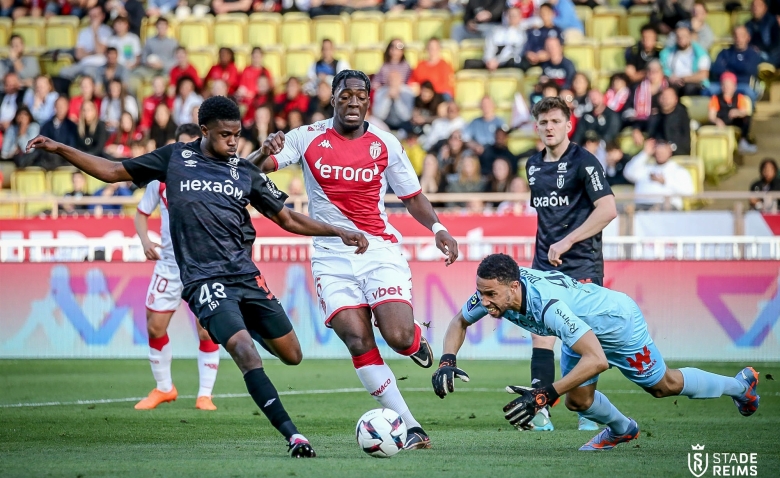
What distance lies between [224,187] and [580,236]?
302 centimetres

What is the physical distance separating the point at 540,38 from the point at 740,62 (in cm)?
344

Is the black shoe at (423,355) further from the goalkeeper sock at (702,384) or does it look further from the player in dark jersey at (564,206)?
the goalkeeper sock at (702,384)

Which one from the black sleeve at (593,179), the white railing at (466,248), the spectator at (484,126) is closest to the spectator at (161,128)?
the white railing at (466,248)

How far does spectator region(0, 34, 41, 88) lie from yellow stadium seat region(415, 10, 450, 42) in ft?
24.9

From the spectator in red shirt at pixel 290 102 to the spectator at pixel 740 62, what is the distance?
691 centimetres

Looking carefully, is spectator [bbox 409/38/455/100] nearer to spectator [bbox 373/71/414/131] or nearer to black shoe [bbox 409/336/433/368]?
spectator [bbox 373/71/414/131]

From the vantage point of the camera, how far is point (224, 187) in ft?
26.1

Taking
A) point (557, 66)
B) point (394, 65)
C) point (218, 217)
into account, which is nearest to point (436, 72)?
point (394, 65)

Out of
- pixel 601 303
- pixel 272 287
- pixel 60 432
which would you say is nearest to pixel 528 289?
pixel 601 303

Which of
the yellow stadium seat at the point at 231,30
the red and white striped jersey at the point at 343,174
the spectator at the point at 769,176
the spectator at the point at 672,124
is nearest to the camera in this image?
the red and white striped jersey at the point at 343,174

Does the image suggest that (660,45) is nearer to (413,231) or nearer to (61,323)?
(413,231)

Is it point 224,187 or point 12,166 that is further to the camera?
point 12,166

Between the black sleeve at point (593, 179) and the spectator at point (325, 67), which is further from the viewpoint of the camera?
the spectator at point (325, 67)

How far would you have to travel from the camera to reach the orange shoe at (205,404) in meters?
11.0
